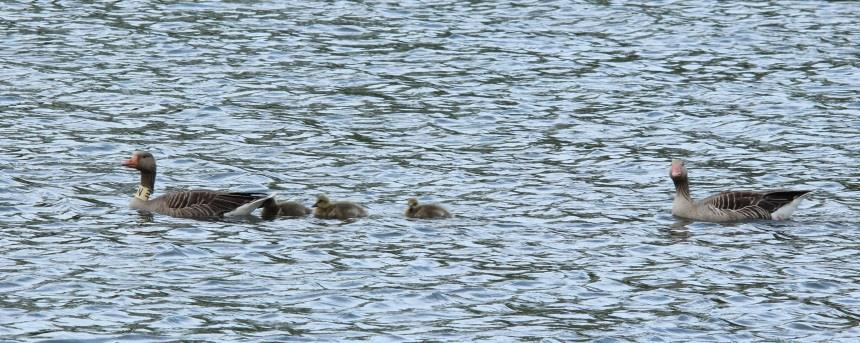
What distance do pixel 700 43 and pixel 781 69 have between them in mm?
3468

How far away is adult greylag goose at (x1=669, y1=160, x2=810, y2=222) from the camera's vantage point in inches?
864

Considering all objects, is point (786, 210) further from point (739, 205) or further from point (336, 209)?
point (336, 209)

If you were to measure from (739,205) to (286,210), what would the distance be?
5738mm

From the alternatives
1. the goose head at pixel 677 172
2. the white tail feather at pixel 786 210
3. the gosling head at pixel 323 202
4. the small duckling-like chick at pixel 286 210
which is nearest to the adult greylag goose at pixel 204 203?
the small duckling-like chick at pixel 286 210

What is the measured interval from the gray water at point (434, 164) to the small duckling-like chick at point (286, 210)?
9.2 inches

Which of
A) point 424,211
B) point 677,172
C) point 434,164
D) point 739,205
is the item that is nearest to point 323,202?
point 424,211

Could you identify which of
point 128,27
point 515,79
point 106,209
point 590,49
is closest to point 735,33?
point 590,49

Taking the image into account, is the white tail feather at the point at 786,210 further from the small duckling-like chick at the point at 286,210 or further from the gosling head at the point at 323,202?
the small duckling-like chick at the point at 286,210

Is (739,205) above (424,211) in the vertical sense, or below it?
below

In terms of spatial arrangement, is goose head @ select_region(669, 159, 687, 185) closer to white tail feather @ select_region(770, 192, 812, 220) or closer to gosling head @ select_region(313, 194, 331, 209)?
white tail feather @ select_region(770, 192, 812, 220)

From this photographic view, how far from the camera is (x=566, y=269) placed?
1884 cm

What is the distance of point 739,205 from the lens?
22172 millimetres

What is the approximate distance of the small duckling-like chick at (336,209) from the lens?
21234mm

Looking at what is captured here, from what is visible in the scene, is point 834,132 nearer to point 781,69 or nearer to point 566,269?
point 781,69
